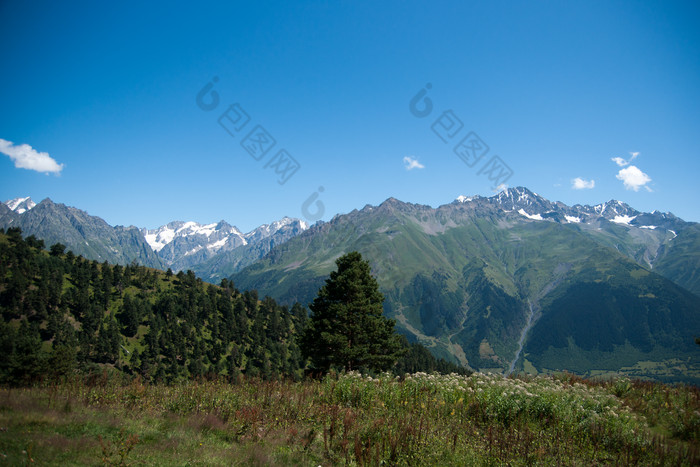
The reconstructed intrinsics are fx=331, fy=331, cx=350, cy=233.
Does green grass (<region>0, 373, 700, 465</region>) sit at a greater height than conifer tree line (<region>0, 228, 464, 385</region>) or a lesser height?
greater

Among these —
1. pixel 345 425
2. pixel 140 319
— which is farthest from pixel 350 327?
pixel 140 319

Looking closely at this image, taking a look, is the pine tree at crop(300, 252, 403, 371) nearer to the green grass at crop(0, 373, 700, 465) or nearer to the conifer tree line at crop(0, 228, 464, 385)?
the green grass at crop(0, 373, 700, 465)

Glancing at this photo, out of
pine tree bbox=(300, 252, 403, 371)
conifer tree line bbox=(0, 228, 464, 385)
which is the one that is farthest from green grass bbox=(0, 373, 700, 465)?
conifer tree line bbox=(0, 228, 464, 385)

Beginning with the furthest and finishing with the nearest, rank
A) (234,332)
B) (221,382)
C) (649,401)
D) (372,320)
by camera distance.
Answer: (234,332), (372,320), (221,382), (649,401)

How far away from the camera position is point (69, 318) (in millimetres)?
132625

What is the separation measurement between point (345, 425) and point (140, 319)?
16488 centimetres

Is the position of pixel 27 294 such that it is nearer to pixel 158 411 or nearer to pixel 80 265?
pixel 80 265

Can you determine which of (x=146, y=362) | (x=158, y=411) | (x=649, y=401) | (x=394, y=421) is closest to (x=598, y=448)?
(x=394, y=421)

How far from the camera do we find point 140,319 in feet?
471

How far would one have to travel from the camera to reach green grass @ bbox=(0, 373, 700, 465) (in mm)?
8148

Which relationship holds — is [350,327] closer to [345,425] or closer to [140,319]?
[345,425]

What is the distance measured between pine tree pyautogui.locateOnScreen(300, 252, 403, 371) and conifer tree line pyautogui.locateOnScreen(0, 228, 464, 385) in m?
91.4

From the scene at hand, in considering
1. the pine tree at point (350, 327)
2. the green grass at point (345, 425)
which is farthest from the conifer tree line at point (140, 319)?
the green grass at point (345, 425)

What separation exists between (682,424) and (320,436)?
12308 millimetres
